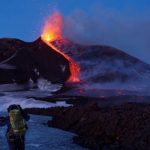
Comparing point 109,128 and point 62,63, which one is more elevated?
point 62,63

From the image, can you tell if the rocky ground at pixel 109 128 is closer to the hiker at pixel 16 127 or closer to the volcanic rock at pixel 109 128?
the volcanic rock at pixel 109 128

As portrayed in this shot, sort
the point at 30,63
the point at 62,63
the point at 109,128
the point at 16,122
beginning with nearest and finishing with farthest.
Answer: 1. the point at 16,122
2. the point at 109,128
3. the point at 30,63
4. the point at 62,63

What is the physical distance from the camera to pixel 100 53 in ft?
214

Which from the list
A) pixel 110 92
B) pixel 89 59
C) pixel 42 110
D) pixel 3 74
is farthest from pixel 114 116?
pixel 89 59

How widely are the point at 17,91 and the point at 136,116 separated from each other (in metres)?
26.8

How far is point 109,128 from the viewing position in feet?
62.8

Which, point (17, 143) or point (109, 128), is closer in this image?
point (17, 143)

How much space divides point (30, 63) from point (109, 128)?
1322 inches

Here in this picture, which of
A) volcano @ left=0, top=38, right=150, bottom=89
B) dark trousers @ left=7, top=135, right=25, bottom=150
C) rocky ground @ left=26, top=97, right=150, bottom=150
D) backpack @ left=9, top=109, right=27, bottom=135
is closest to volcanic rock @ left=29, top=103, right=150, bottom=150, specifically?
rocky ground @ left=26, top=97, right=150, bottom=150

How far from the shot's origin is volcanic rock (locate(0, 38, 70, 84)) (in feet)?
163

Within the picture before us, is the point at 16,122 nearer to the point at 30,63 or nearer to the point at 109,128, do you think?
the point at 109,128

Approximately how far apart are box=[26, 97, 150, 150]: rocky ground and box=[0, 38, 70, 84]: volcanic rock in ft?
84.6

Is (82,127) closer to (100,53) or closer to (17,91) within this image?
(17,91)

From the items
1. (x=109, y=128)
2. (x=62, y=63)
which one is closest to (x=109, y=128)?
(x=109, y=128)
